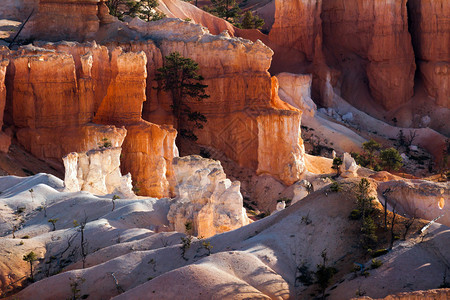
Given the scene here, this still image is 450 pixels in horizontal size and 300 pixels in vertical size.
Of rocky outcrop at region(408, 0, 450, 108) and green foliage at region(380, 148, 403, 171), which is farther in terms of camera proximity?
rocky outcrop at region(408, 0, 450, 108)

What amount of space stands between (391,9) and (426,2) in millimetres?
3558

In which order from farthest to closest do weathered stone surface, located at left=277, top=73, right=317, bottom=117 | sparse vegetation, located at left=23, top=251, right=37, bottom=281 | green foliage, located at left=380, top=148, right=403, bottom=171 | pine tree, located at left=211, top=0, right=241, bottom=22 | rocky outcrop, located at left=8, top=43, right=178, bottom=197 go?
pine tree, located at left=211, top=0, right=241, bottom=22
weathered stone surface, located at left=277, top=73, right=317, bottom=117
green foliage, located at left=380, top=148, right=403, bottom=171
rocky outcrop, located at left=8, top=43, right=178, bottom=197
sparse vegetation, located at left=23, top=251, right=37, bottom=281

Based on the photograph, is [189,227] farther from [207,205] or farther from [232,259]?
[232,259]

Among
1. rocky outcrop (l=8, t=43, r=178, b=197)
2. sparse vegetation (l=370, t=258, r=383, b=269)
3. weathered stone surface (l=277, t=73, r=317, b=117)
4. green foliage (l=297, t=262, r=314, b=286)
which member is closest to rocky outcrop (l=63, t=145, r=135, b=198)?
rocky outcrop (l=8, t=43, r=178, b=197)

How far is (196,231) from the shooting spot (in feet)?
116

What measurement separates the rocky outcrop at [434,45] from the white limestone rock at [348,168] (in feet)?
96.8

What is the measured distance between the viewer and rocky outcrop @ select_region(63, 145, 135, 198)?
4050 cm

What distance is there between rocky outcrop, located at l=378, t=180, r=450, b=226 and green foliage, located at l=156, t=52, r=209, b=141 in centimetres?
2160

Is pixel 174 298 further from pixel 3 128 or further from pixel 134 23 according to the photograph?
pixel 134 23

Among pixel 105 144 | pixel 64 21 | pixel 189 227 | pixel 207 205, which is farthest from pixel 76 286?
pixel 64 21

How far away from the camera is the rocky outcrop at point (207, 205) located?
1400 inches

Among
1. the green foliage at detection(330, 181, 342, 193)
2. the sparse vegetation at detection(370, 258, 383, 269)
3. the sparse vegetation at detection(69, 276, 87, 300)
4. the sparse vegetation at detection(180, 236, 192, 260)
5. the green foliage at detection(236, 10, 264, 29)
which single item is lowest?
the sparse vegetation at detection(69, 276, 87, 300)

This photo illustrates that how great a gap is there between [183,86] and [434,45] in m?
35.1

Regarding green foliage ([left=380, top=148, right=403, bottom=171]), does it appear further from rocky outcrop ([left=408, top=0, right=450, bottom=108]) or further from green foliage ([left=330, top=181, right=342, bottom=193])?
green foliage ([left=330, top=181, right=342, bottom=193])
